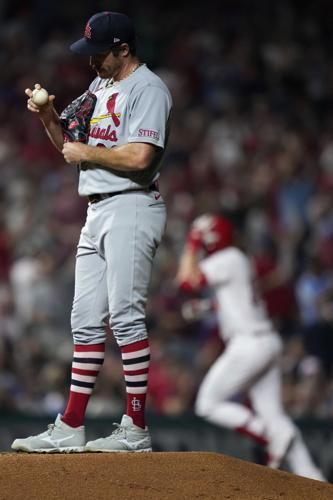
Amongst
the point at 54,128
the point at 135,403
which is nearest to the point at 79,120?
the point at 54,128

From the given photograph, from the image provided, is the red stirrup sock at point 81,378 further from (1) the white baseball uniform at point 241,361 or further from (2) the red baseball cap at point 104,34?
(1) the white baseball uniform at point 241,361

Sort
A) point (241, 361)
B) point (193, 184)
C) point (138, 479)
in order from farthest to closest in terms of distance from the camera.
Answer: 1. point (193, 184)
2. point (241, 361)
3. point (138, 479)

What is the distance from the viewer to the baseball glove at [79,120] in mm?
6113

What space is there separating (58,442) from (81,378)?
335mm

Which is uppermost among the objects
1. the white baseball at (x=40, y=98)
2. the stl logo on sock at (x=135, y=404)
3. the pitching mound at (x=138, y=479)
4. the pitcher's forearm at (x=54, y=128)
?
the white baseball at (x=40, y=98)

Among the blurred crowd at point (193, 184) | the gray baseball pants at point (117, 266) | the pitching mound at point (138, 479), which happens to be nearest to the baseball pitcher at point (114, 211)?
the gray baseball pants at point (117, 266)

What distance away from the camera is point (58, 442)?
603 cm

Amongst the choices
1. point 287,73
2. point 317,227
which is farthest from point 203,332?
point 287,73

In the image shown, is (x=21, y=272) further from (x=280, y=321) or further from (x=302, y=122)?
(x=302, y=122)

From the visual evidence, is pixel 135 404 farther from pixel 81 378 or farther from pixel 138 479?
pixel 138 479

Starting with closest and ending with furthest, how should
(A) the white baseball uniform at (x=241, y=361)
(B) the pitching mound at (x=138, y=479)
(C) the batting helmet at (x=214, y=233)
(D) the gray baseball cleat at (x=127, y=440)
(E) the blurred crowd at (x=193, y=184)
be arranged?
(B) the pitching mound at (x=138, y=479) < (D) the gray baseball cleat at (x=127, y=440) < (A) the white baseball uniform at (x=241, y=361) < (C) the batting helmet at (x=214, y=233) < (E) the blurred crowd at (x=193, y=184)

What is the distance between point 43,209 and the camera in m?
13.5

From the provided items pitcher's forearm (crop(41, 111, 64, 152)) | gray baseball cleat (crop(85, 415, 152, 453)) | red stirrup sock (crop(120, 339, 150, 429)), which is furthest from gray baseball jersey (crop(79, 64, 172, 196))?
gray baseball cleat (crop(85, 415, 152, 453))

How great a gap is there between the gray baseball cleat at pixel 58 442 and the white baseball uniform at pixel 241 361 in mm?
3332
